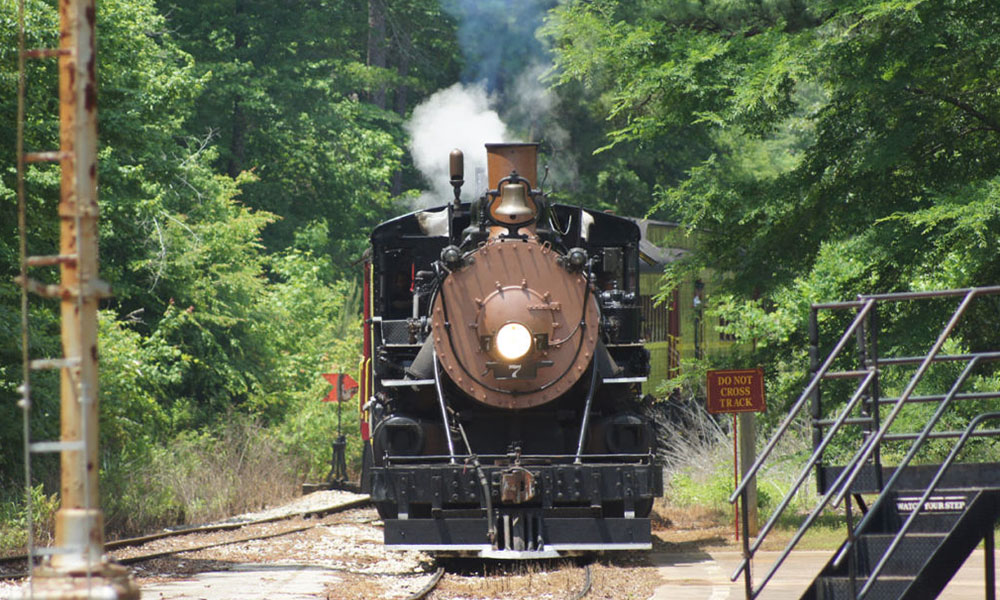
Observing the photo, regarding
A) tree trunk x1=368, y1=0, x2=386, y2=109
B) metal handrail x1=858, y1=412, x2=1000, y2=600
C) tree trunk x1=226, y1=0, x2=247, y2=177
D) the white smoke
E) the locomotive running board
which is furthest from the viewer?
tree trunk x1=368, y1=0, x2=386, y2=109

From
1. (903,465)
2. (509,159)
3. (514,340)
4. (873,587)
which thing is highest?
(509,159)

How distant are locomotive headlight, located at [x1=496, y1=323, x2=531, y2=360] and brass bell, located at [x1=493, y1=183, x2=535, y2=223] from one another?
1.11m

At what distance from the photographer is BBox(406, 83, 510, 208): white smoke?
31297 millimetres

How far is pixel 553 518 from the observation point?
1099 cm

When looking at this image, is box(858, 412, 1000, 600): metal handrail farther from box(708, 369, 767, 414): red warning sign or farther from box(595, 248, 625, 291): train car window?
box(708, 369, 767, 414): red warning sign

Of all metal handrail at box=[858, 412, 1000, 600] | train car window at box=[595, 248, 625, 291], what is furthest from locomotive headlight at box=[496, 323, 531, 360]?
metal handrail at box=[858, 412, 1000, 600]

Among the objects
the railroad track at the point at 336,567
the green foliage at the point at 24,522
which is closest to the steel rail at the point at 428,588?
the railroad track at the point at 336,567

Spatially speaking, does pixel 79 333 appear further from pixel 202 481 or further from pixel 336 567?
pixel 202 481

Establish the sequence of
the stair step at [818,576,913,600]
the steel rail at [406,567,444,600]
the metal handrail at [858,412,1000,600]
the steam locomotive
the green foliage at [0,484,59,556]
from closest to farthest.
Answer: the metal handrail at [858,412,1000,600] < the stair step at [818,576,913,600] < the steel rail at [406,567,444,600] < the steam locomotive < the green foliage at [0,484,59,556]

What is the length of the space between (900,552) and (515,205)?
585cm

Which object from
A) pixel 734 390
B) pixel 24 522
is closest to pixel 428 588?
pixel 734 390

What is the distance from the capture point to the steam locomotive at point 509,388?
11086 mm

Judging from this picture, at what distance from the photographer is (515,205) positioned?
11.9 metres

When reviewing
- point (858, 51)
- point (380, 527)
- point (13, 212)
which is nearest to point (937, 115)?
point (858, 51)
